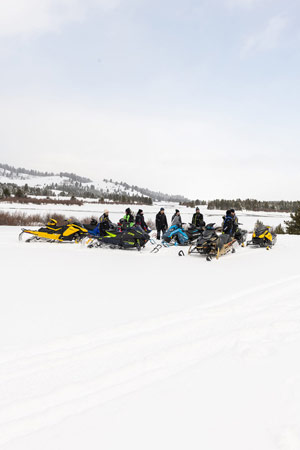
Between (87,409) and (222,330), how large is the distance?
177cm

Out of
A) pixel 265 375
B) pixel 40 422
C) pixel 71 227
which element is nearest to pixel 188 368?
pixel 265 375

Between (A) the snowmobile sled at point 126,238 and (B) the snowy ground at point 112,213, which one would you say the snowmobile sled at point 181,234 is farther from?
(B) the snowy ground at point 112,213

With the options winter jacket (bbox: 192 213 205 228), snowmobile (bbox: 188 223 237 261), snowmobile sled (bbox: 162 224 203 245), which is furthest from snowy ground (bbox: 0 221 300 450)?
winter jacket (bbox: 192 213 205 228)

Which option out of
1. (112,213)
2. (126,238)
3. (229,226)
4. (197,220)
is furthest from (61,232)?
(112,213)

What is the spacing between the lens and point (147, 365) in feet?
8.70

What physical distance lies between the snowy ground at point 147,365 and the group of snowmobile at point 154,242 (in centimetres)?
322

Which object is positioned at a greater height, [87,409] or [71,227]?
[71,227]

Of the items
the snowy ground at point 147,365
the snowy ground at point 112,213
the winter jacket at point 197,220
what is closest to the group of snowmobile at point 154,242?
the winter jacket at point 197,220

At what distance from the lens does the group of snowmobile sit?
868 centimetres

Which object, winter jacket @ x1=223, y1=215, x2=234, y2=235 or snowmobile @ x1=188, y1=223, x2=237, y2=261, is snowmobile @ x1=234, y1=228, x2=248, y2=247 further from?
snowmobile @ x1=188, y1=223, x2=237, y2=261

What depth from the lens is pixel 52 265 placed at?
21.8ft

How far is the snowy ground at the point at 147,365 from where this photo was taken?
1882mm

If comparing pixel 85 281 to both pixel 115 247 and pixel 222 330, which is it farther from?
pixel 115 247

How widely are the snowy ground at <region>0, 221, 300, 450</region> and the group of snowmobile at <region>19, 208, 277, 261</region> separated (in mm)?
3218
